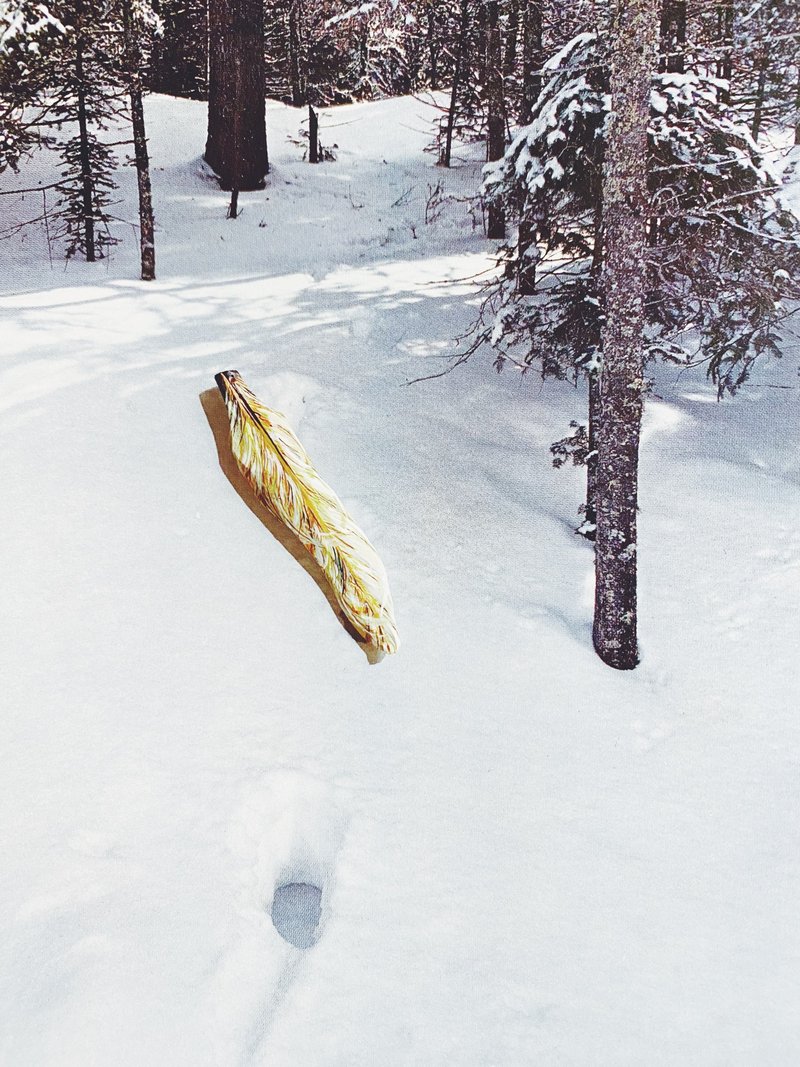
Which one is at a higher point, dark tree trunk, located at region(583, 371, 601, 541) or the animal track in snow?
dark tree trunk, located at region(583, 371, 601, 541)

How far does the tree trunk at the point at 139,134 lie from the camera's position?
34.3 feet

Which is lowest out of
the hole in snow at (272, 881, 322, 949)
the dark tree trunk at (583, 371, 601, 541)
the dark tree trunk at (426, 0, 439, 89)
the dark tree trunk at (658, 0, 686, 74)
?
the hole in snow at (272, 881, 322, 949)

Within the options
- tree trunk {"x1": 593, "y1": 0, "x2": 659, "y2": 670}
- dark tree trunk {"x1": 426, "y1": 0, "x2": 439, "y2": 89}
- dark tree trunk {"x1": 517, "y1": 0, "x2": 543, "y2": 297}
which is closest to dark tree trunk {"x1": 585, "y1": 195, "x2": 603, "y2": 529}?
dark tree trunk {"x1": 517, "y1": 0, "x2": 543, "y2": 297}

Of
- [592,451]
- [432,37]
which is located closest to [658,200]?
[592,451]

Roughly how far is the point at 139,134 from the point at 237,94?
5.58m

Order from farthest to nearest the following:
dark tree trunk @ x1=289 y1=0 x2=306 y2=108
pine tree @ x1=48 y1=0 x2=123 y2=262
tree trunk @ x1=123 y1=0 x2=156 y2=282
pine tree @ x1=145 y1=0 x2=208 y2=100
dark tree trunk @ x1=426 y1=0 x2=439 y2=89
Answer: pine tree @ x1=145 y1=0 x2=208 y2=100, dark tree trunk @ x1=289 y1=0 x2=306 y2=108, dark tree trunk @ x1=426 y1=0 x2=439 y2=89, pine tree @ x1=48 y1=0 x2=123 y2=262, tree trunk @ x1=123 y1=0 x2=156 y2=282

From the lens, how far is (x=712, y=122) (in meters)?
7.00

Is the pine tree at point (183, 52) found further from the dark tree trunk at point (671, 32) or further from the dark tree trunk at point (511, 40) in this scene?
the dark tree trunk at point (671, 32)

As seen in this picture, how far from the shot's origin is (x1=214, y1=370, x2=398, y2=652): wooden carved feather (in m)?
3.44

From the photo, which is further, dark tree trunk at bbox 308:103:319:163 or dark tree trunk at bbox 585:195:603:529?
dark tree trunk at bbox 308:103:319:163

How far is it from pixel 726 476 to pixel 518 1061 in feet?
23.7

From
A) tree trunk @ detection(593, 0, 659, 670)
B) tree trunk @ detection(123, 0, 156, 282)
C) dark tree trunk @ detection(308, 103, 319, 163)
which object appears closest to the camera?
tree trunk @ detection(593, 0, 659, 670)

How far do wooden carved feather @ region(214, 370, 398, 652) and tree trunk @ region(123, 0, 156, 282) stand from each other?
8.85 m

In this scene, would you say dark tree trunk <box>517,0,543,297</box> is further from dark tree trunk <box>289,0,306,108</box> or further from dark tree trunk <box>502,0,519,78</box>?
dark tree trunk <box>289,0,306,108</box>
